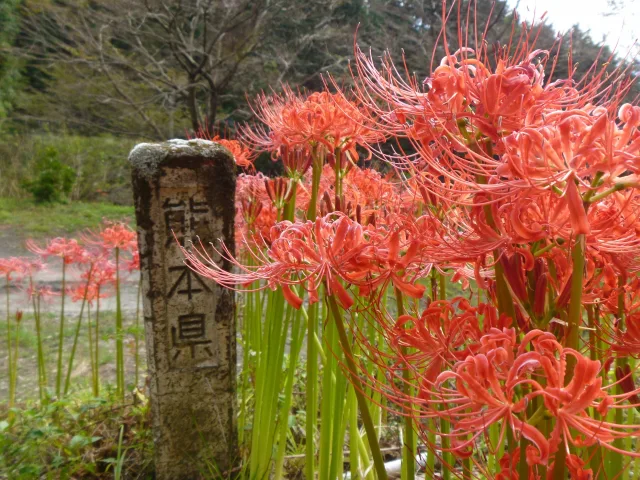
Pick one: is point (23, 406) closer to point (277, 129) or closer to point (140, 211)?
point (140, 211)

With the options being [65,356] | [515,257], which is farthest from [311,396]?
[65,356]

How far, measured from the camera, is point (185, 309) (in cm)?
209

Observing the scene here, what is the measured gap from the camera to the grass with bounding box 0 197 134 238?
9195mm

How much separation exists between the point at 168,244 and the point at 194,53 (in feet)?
24.7

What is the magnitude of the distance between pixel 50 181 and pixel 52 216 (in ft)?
4.88

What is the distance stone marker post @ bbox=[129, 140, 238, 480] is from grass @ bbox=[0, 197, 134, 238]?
677 centimetres

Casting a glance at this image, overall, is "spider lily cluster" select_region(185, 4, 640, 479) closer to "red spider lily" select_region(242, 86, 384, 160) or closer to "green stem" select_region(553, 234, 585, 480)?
"green stem" select_region(553, 234, 585, 480)

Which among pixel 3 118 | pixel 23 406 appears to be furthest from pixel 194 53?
pixel 23 406

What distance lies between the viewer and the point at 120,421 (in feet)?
8.34

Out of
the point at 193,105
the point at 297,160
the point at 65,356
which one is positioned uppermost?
the point at 193,105

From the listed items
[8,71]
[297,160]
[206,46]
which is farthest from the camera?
[8,71]

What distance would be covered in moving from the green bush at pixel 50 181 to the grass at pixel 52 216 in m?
0.22

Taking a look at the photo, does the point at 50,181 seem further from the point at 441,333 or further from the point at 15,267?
the point at 441,333

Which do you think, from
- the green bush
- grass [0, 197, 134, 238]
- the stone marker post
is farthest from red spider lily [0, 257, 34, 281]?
the green bush
